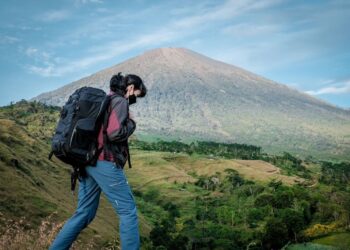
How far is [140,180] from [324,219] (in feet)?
227

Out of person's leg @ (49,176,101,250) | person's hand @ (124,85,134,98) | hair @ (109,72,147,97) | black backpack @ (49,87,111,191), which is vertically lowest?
person's leg @ (49,176,101,250)

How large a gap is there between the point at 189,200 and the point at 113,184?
380 feet

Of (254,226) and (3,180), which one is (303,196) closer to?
(254,226)

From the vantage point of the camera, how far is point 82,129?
245 inches

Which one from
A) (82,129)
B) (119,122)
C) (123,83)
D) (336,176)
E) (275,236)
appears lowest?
(336,176)

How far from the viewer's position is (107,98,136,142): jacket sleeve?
6.18 m

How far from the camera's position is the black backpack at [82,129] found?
6230mm

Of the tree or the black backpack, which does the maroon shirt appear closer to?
the black backpack

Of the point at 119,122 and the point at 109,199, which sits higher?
the point at 119,122

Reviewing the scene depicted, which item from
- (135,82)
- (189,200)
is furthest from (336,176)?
(135,82)

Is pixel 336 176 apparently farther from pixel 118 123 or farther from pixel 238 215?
pixel 118 123

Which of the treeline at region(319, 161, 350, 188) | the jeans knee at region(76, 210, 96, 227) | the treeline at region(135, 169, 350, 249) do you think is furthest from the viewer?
the treeline at region(319, 161, 350, 188)

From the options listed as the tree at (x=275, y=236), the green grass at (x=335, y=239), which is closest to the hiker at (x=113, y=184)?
the green grass at (x=335, y=239)

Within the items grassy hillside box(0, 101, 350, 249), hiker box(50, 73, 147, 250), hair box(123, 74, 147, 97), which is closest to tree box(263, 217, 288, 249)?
grassy hillside box(0, 101, 350, 249)
